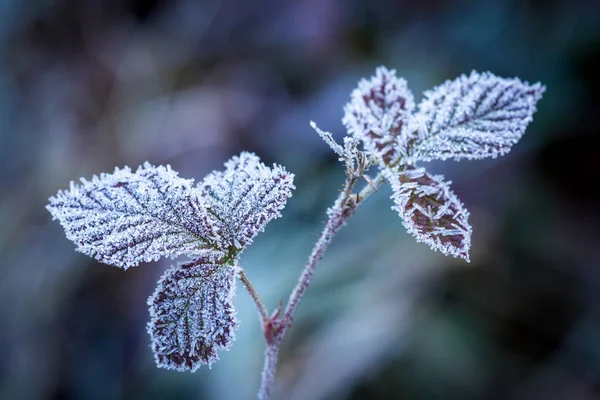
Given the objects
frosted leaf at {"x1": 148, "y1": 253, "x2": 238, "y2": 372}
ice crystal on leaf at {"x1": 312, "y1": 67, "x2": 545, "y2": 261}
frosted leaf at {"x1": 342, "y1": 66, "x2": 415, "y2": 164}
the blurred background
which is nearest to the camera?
frosted leaf at {"x1": 148, "y1": 253, "x2": 238, "y2": 372}

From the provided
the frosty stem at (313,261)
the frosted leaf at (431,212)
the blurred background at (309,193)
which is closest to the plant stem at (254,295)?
the frosty stem at (313,261)

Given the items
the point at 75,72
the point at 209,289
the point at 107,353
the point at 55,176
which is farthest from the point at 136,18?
the point at 209,289

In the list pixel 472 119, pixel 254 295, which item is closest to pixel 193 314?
pixel 254 295

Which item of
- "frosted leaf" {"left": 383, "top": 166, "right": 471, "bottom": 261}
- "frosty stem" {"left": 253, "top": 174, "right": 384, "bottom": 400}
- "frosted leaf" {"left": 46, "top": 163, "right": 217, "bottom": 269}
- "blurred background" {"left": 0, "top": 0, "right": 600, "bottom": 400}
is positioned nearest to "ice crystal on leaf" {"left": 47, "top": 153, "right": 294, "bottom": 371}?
"frosted leaf" {"left": 46, "top": 163, "right": 217, "bottom": 269}

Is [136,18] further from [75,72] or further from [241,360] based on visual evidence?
[241,360]

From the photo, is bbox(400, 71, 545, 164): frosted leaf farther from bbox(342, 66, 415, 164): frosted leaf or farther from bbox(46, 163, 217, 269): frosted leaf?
bbox(46, 163, 217, 269): frosted leaf

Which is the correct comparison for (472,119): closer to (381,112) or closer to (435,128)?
(435,128)
